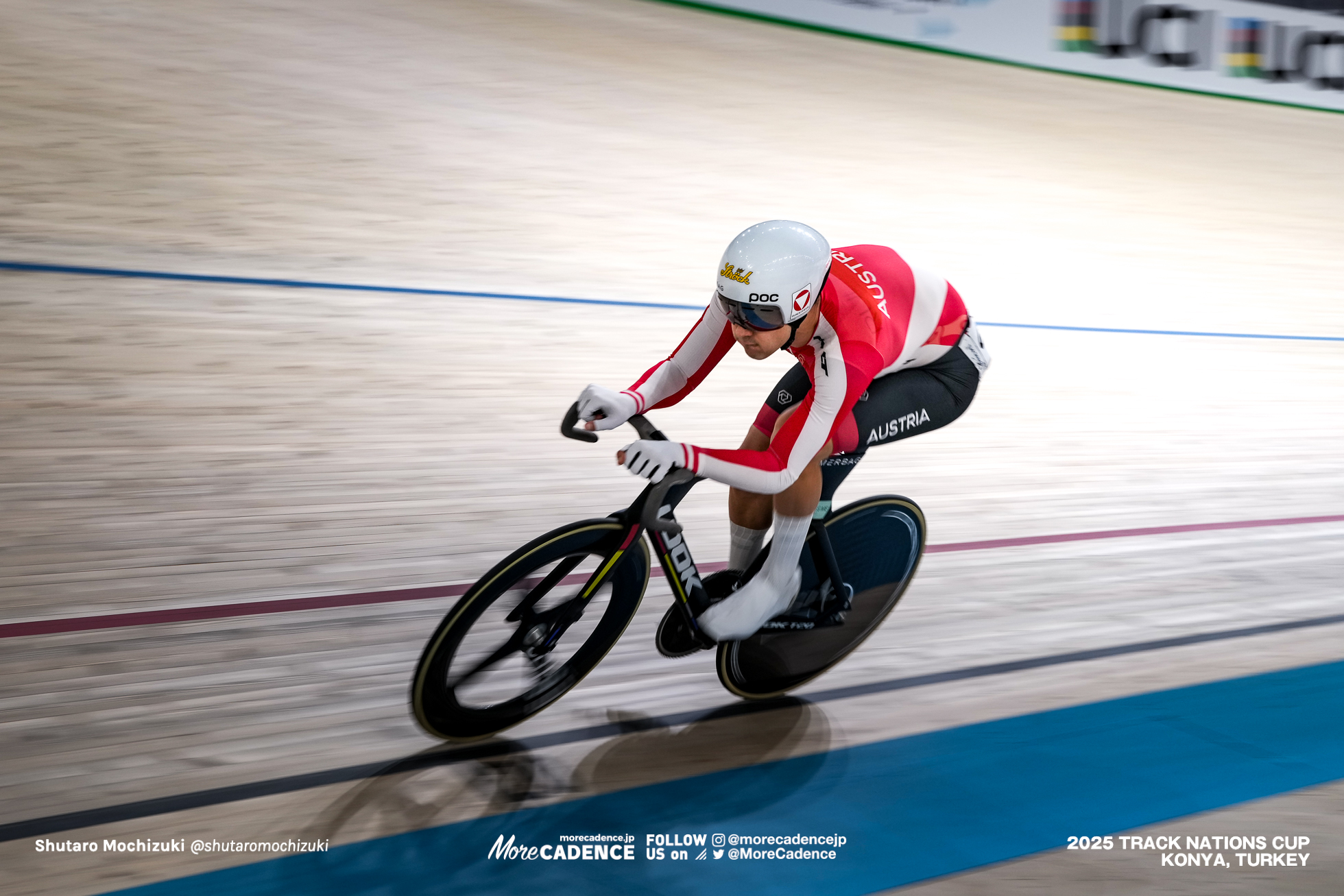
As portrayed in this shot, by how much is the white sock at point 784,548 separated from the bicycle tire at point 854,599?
0.12 m

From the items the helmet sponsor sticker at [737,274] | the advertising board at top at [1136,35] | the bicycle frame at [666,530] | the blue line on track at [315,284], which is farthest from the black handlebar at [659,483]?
the advertising board at top at [1136,35]

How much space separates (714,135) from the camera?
21.0 feet

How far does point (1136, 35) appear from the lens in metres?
9.69

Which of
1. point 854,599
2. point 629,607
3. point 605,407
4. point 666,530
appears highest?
point 605,407

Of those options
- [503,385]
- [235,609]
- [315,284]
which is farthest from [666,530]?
[315,284]

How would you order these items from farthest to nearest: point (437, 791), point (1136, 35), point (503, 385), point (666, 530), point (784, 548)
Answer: point (1136, 35), point (503, 385), point (784, 548), point (666, 530), point (437, 791)

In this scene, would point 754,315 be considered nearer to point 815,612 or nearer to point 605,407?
point 605,407

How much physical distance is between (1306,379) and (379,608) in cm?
482

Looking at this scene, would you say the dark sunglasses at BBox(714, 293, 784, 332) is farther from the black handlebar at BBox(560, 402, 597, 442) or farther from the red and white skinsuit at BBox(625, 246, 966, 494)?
the black handlebar at BBox(560, 402, 597, 442)

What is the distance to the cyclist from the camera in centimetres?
171

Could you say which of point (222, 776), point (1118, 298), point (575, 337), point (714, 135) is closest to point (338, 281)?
point (575, 337)

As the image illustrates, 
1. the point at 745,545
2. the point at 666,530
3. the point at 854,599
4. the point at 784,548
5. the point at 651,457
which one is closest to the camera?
the point at 651,457

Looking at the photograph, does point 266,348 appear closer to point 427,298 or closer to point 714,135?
point 427,298

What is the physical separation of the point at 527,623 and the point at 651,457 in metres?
0.42
